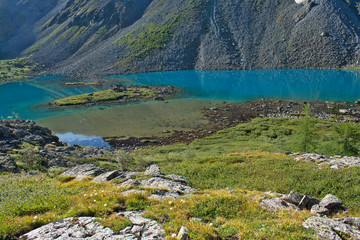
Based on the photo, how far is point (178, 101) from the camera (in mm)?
95438

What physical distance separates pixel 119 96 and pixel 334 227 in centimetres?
10444

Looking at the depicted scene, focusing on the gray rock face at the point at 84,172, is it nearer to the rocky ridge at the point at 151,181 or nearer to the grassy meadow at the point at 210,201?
the rocky ridge at the point at 151,181

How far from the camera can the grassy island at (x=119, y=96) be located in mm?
101250

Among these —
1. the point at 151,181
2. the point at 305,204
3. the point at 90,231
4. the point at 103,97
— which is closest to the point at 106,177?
the point at 151,181

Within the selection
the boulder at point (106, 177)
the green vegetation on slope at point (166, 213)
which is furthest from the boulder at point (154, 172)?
the green vegetation on slope at point (166, 213)

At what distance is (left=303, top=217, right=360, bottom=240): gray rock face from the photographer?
8.95 metres

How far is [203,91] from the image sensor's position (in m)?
114

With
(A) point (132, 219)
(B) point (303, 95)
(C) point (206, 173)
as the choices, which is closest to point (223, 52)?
(B) point (303, 95)

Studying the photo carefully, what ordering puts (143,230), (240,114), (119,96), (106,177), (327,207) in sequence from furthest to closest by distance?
(119,96), (240,114), (106,177), (327,207), (143,230)

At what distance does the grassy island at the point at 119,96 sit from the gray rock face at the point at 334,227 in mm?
94291

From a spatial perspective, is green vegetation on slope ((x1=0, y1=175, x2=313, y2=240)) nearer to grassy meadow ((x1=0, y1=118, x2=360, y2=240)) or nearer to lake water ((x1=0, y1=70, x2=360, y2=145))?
grassy meadow ((x1=0, y1=118, x2=360, y2=240))

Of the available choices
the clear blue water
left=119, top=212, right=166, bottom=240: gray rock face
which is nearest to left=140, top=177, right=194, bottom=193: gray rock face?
left=119, top=212, right=166, bottom=240: gray rock face

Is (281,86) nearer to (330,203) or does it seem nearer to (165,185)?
(165,185)

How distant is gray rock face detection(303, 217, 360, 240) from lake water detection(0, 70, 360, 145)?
51836 mm
